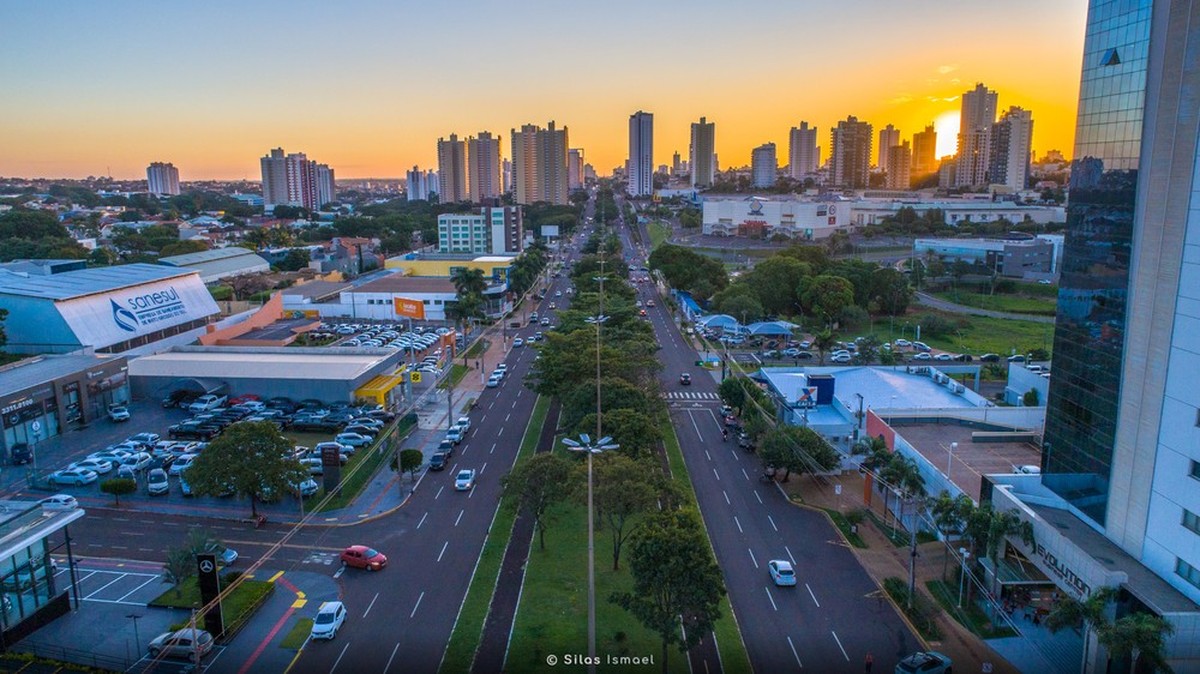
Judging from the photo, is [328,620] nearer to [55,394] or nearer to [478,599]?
[478,599]

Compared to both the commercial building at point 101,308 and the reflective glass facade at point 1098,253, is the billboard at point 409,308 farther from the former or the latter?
the reflective glass facade at point 1098,253

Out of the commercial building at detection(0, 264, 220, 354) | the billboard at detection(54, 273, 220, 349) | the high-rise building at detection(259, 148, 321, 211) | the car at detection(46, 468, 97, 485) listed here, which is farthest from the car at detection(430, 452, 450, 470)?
the high-rise building at detection(259, 148, 321, 211)

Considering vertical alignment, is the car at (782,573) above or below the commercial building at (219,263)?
below

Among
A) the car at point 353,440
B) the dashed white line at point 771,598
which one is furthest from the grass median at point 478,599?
the car at point 353,440

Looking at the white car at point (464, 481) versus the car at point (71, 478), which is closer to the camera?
the white car at point (464, 481)

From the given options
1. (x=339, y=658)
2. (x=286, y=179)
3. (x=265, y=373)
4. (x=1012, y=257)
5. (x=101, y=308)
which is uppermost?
(x=286, y=179)

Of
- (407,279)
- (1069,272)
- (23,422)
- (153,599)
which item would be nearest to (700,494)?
(1069,272)

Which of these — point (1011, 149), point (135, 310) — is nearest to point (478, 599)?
point (135, 310)

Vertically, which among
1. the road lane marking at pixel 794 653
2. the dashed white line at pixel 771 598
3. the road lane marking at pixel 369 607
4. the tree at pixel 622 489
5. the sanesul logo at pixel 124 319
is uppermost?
the sanesul logo at pixel 124 319
